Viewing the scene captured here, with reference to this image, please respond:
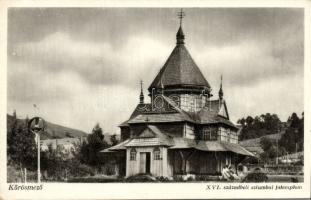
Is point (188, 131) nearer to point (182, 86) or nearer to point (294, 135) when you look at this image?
point (182, 86)

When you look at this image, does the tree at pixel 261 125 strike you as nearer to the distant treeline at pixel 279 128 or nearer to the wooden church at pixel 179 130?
the distant treeline at pixel 279 128

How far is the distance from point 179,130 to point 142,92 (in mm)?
1387

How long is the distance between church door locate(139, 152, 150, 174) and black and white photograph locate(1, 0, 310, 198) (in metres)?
0.02

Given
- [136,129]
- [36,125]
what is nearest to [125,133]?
[136,129]

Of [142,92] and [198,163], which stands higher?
[142,92]

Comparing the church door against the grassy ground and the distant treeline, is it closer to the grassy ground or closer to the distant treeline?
the grassy ground

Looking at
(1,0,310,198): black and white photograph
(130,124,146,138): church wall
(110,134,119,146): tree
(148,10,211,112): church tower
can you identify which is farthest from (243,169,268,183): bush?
(110,134,119,146): tree

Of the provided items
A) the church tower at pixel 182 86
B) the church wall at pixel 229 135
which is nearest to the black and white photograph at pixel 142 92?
the church tower at pixel 182 86

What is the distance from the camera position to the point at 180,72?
1727 centimetres

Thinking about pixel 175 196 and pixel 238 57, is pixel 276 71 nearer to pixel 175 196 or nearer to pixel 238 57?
pixel 238 57

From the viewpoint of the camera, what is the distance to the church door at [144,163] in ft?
53.5

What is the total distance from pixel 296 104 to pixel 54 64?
5742 millimetres

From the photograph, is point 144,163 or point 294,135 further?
point 144,163

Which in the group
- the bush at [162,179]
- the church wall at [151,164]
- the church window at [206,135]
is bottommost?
the bush at [162,179]
